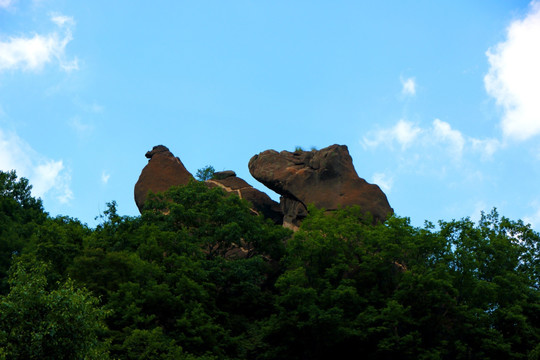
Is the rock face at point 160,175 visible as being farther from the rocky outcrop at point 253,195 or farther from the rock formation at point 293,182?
the rocky outcrop at point 253,195

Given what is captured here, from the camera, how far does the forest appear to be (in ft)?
93.5

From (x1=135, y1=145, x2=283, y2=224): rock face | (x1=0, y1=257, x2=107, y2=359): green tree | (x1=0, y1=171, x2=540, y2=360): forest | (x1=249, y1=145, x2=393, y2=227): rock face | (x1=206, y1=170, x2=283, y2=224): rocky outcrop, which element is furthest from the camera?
(x1=206, y1=170, x2=283, y2=224): rocky outcrop

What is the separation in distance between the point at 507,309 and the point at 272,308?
38.8 feet

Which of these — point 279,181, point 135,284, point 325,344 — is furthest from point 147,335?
point 279,181

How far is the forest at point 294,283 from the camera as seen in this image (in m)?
28.5

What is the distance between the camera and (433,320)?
31.9 metres

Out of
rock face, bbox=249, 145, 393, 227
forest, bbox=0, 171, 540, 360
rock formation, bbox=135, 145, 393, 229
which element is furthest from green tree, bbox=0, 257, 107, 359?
rock formation, bbox=135, 145, 393, 229

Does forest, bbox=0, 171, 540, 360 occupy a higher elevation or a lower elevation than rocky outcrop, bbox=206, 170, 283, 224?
lower

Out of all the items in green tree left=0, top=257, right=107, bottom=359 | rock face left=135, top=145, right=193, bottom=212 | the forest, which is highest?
rock face left=135, top=145, right=193, bottom=212

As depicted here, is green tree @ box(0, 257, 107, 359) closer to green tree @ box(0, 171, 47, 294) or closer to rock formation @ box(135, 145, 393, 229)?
green tree @ box(0, 171, 47, 294)

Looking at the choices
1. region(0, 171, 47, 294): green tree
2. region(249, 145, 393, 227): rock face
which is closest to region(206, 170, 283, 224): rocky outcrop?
region(249, 145, 393, 227): rock face

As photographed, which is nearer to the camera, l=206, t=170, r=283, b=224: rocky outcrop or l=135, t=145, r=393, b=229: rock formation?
l=135, t=145, r=393, b=229: rock formation

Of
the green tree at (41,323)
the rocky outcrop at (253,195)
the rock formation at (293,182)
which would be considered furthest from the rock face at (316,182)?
the green tree at (41,323)

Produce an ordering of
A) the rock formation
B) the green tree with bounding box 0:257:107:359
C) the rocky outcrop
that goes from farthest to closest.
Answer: the rocky outcrop < the rock formation < the green tree with bounding box 0:257:107:359
